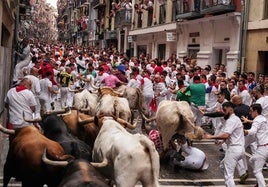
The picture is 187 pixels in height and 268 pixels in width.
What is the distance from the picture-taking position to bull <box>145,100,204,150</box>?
11.0 metres

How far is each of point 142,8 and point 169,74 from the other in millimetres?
19505

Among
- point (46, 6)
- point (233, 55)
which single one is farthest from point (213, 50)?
point (46, 6)

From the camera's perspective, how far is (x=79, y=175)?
233 inches

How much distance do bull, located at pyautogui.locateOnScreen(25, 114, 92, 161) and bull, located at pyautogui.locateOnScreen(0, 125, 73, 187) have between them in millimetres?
201

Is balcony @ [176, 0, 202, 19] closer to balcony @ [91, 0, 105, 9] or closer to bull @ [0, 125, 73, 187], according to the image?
bull @ [0, 125, 73, 187]

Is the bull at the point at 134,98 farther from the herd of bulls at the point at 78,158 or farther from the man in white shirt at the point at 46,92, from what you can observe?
the herd of bulls at the point at 78,158

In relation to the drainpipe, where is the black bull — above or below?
below

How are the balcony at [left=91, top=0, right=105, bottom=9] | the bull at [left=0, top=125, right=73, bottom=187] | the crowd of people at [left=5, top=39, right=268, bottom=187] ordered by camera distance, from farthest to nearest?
the balcony at [left=91, top=0, right=105, bottom=9], the crowd of people at [left=5, top=39, right=268, bottom=187], the bull at [left=0, top=125, right=73, bottom=187]

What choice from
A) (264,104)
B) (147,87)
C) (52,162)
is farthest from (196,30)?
(52,162)

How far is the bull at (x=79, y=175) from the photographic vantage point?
18.5 feet

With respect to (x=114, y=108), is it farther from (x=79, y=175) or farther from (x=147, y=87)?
(x=147, y=87)

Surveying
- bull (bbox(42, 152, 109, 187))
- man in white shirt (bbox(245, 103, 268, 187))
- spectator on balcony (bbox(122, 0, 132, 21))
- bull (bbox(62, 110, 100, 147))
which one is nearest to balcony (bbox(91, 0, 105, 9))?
spectator on balcony (bbox(122, 0, 132, 21))

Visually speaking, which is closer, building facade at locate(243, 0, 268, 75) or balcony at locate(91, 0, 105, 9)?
building facade at locate(243, 0, 268, 75)

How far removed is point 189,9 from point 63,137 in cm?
2252
